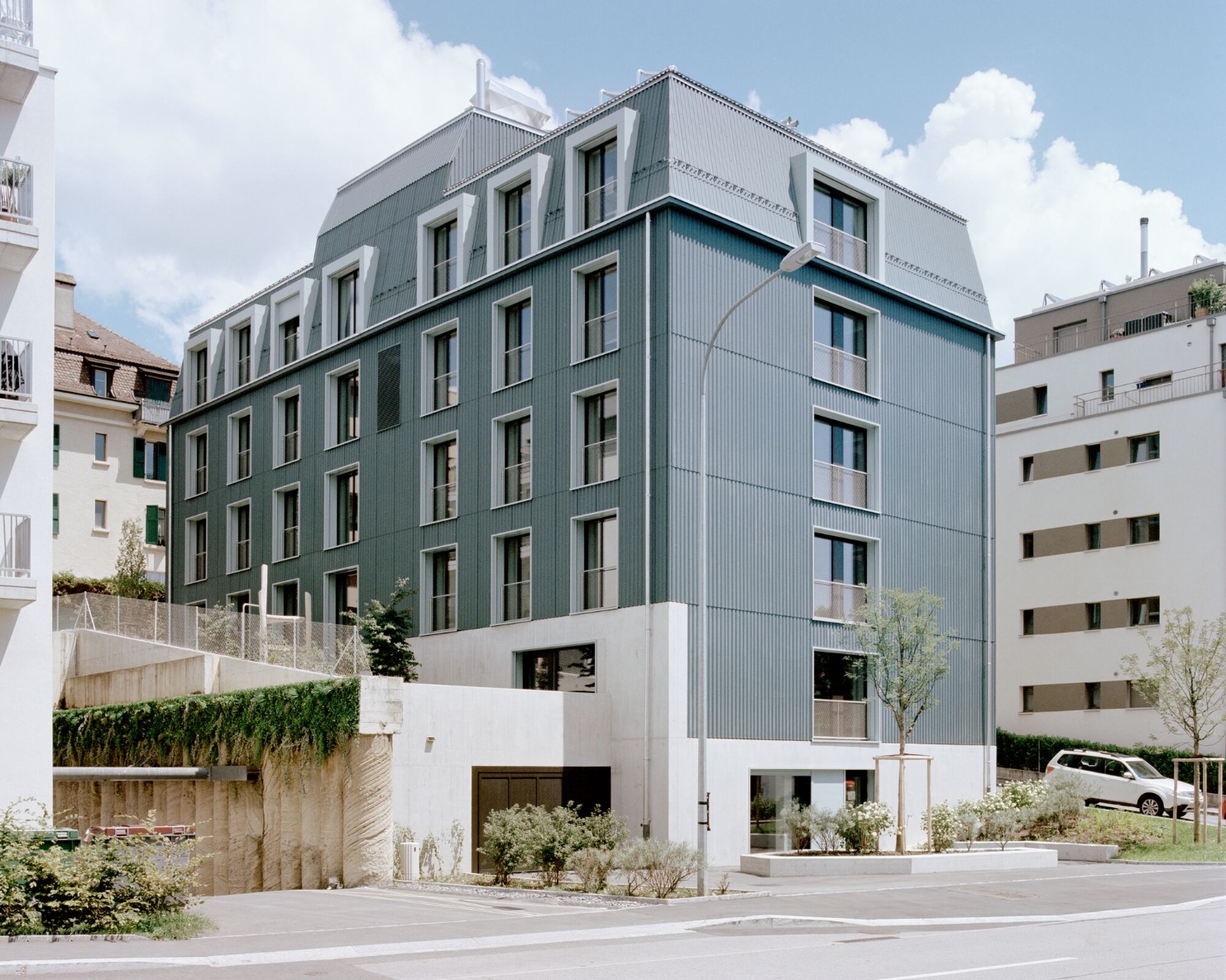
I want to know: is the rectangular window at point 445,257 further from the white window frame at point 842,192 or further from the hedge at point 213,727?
the hedge at point 213,727

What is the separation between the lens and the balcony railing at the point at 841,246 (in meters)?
35.1

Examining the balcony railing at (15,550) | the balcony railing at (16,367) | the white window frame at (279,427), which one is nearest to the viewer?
the balcony railing at (15,550)

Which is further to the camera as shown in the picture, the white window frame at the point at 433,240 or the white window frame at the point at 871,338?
the white window frame at the point at 433,240

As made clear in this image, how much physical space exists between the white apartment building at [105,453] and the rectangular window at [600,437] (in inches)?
1208

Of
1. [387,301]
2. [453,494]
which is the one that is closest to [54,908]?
[453,494]

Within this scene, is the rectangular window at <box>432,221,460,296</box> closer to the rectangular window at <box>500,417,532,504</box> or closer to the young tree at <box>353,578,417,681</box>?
the rectangular window at <box>500,417,532,504</box>

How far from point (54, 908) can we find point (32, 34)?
15.0 m

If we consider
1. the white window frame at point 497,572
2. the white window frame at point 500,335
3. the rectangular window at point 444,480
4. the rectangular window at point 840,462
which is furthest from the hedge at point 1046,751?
the white window frame at point 500,335

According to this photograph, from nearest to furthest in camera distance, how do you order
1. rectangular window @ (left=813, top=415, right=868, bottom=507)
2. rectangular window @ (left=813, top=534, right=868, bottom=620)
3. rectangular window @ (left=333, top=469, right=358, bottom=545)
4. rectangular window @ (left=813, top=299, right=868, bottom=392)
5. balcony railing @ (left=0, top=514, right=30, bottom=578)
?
balcony railing @ (left=0, top=514, right=30, bottom=578), rectangular window @ (left=813, top=534, right=868, bottom=620), rectangular window @ (left=813, top=415, right=868, bottom=507), rectangular window @ (left=813, top=299, right=868, bottom=392), rectangular window @ (left=333, top=469, right=358, bottom=545)

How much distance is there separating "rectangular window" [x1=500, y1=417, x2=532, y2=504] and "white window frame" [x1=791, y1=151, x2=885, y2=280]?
8288 millimetres

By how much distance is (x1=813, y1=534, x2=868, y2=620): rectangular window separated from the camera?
1334 inches

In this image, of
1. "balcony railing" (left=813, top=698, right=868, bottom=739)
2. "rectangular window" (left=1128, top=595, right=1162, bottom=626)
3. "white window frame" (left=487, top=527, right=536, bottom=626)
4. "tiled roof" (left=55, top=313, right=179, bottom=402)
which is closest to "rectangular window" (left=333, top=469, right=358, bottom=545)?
"white window frame" (left=487, top=527, right=536, bottom=626)

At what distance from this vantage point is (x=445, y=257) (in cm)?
3822

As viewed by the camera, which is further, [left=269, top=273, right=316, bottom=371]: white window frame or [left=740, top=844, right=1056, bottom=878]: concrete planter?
[left=269, top=273, right=316, bottom=371]: white window frame
